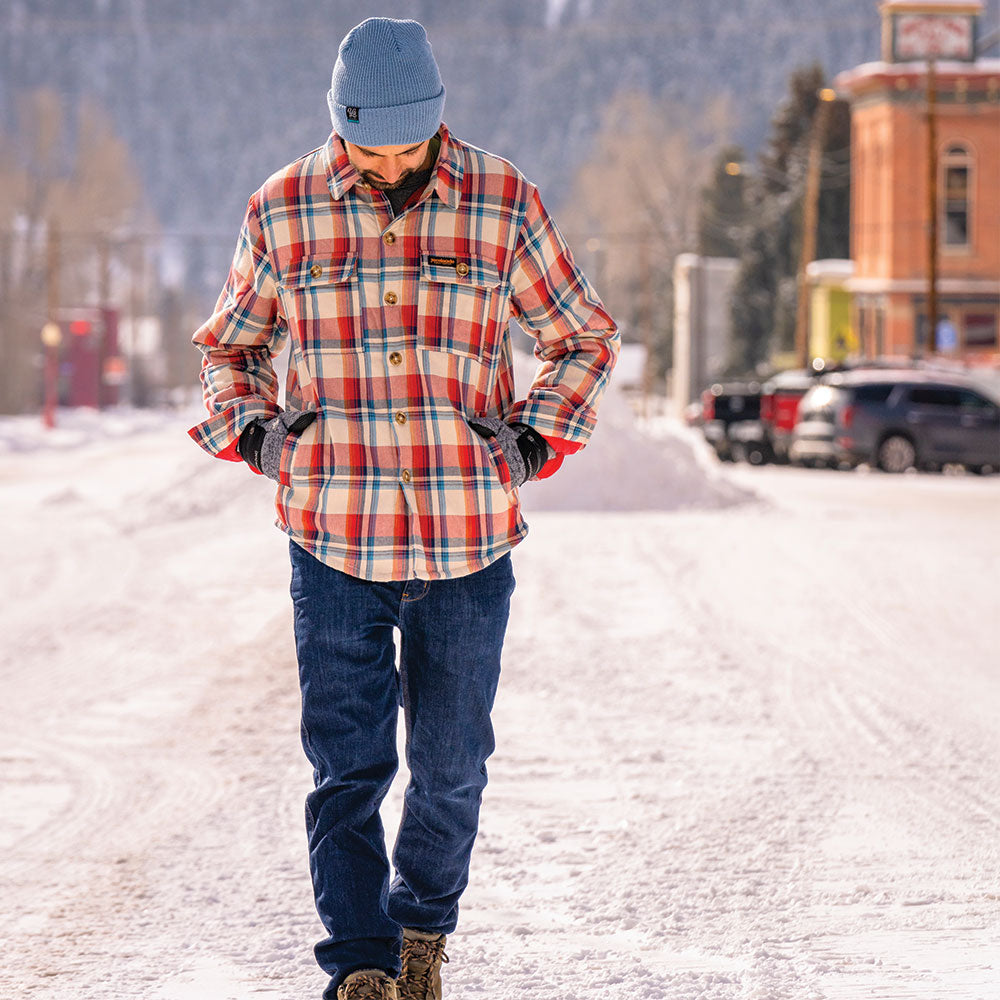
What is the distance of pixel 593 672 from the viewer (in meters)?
8.51

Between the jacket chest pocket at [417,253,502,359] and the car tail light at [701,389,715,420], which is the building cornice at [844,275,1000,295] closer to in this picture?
the car tail light at [701,389,715,420]

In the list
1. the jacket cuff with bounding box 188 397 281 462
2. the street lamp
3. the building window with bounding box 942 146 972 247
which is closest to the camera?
the jacket cuff with bounding box 188 397 281 462

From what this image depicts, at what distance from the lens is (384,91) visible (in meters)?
3.42

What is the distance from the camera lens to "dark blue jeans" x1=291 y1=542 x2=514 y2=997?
354cm

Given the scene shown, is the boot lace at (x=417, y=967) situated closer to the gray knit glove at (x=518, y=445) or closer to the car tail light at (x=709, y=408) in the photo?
the gray knit glove at (x=518, y=445)

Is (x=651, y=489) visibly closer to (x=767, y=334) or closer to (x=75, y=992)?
(x=75, y=992)

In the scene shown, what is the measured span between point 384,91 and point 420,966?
171cm

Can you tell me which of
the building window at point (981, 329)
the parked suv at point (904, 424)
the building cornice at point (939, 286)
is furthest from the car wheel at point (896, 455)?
the building window at point (981, 329)

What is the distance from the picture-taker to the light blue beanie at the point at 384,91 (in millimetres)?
3416

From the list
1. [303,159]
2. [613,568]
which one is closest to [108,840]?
[303,159]

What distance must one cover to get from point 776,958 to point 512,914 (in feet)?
2.42

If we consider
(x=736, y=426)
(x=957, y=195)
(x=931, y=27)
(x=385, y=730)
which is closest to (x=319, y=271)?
(x=385, y=730)

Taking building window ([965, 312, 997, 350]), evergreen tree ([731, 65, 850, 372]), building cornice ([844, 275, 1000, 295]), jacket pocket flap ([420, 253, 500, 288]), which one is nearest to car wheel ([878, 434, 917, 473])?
building cornice ([844, 275, 1000, 295])

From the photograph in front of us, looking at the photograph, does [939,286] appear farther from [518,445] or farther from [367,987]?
[367,987]
